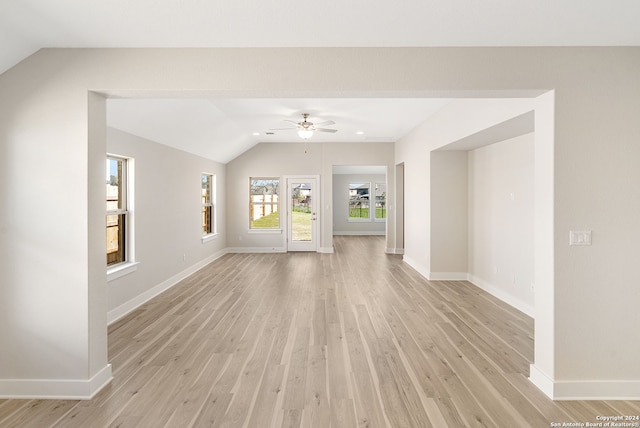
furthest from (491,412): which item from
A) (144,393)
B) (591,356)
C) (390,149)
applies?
(390,149)

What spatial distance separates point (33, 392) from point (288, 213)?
276 inches

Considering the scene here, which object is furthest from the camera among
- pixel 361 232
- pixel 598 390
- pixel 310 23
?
pixel 361 232

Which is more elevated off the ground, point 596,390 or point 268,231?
point 268,231

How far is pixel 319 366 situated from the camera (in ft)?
9.48

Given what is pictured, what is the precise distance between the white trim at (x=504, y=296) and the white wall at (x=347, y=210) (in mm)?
7973

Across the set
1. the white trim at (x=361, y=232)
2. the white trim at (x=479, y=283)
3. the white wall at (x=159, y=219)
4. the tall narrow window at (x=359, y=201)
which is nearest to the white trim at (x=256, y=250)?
the white wall at (x=159, y=219)

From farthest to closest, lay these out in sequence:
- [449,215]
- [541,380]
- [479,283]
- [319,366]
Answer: [449,215]
[479,283]
[319,366]
[541,380]

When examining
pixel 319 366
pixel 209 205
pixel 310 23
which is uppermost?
pixel 310 23

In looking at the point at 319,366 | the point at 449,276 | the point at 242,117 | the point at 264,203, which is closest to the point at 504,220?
the point at 449,276

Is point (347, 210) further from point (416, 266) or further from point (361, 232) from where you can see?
point (416, 266)

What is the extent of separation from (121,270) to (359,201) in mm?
10497

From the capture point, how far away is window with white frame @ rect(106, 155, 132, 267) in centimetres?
431

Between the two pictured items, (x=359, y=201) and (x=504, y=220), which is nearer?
(x=504, y=220)

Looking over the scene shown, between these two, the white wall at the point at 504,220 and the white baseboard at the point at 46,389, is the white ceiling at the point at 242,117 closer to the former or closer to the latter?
the white wall at the point at 504,220
